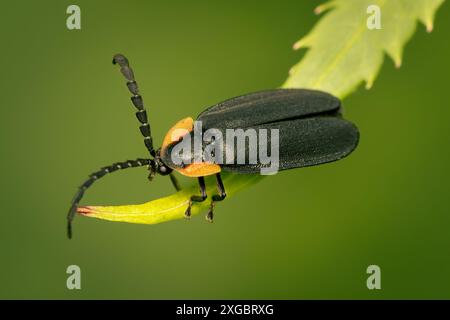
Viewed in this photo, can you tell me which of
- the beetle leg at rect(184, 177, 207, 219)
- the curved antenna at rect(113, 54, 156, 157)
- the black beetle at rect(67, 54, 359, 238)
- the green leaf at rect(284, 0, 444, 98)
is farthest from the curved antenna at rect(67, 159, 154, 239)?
the green leaf at rect(284, 0, 444, 98)

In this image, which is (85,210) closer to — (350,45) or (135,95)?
(135,95)

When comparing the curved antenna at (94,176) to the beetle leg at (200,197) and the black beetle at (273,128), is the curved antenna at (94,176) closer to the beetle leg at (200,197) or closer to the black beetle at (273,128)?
the black beetle at (273,128)

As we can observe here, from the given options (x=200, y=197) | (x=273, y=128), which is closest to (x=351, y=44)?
(x=273, y=128)

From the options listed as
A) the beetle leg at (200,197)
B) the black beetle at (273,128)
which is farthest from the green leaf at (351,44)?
the beetle leg at (200,197)

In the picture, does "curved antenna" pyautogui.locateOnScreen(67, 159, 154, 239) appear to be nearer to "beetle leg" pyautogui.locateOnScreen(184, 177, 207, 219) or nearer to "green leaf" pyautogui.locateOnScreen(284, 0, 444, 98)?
"beetle leg" pyautogui.locateOnScreen(184, 177, 207, 219)

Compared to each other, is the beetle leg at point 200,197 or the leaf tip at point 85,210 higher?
the beetle leg at point 200,197

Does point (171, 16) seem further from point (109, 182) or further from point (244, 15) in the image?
point (109, 182)
